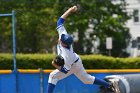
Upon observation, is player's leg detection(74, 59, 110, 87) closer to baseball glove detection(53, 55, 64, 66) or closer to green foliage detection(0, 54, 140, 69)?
baseball glove detection(53, 55, 64, 66)

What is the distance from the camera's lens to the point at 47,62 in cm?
1800

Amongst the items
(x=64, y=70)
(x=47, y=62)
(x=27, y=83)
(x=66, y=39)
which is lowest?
(x=27, y=83)

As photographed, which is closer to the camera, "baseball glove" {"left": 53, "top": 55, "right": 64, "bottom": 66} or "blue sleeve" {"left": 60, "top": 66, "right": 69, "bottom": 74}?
"baseball glove" {"left": 53, "top": 55, "right": 64, "bottom": 66}

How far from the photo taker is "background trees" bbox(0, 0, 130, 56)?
116ft

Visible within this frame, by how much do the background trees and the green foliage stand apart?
15.1 m

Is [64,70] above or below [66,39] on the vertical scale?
below

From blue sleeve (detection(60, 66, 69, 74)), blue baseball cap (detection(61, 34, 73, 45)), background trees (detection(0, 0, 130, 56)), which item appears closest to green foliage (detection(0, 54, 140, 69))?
blue sleeve (detection(60, 66, 69, 74))

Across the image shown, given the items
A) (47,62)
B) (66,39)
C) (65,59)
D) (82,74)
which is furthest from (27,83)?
(47,62)

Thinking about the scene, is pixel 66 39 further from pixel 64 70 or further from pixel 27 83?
pixel 27 83

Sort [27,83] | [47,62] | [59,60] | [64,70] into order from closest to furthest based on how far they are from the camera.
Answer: [59,60] → [64,70] → [27,83] → [47,62]

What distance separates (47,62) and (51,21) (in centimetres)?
1878

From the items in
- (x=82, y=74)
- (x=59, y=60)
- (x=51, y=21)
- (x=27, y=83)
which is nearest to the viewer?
(x=59, y=60)

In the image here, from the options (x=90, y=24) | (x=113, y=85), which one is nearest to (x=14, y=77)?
(x=113, y=85)

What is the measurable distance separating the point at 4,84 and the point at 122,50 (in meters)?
40.4
